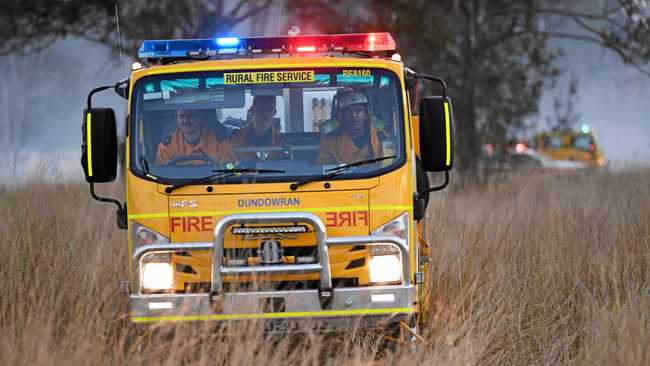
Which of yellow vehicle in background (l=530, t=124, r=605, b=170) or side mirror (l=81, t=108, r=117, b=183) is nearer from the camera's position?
side mirror (l=81, t=108, r=117, b=183)

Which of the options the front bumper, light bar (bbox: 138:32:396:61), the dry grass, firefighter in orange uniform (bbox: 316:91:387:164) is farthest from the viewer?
light bar (bbox: 138:32:396:61)

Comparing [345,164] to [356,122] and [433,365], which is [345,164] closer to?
[356,122]

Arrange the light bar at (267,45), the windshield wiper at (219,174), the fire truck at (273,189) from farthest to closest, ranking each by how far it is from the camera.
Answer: the light bar at (267,45) < the windshield wiper at (219,174) < the fire truck at (273,189)

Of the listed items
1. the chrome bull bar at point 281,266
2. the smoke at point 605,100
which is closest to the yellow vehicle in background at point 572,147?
the chrome bull bar at point 281,266

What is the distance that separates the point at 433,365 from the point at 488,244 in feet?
16.2

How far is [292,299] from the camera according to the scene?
28.1 ft

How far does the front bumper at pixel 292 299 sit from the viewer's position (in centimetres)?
852

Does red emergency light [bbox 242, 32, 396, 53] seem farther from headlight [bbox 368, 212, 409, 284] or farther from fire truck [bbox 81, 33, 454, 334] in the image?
headlight [bbox 368, 212, 409, 284]

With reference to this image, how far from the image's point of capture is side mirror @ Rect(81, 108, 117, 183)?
347 inches

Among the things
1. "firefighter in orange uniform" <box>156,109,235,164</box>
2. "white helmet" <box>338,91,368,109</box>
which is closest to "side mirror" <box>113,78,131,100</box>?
"firefighter in orange uniform" <box>156,109,235,164</box>

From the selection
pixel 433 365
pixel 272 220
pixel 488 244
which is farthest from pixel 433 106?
pixel 488 244

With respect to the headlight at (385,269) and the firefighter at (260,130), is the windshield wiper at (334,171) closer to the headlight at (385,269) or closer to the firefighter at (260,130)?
the firefighter at (260,130)

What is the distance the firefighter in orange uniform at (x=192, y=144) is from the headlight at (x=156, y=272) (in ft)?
2.14

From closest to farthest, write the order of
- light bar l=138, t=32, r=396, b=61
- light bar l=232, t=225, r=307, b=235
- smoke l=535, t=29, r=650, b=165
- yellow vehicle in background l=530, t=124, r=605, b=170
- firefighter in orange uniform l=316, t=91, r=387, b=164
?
light bar l=232, t=225, r=307, b=235 < firefighter in orange uniform l=316, t=91, r=387, b=164 < light bar l=138, t=32, r=396, b=61 < yellow vehicle in background l=530, t=124, r=605, b=170 < smoke l=535, t=29, r=650, b=165
